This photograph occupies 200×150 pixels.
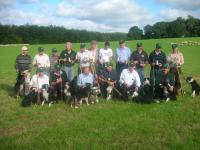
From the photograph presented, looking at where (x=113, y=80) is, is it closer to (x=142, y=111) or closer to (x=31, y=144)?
(x=142, y=111)

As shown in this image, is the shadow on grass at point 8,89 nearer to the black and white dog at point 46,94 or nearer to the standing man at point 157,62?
the black and white dog at point 46,94

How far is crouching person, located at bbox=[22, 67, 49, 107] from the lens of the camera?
11.7 m

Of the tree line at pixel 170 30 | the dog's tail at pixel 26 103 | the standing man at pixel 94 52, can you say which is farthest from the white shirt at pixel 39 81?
the tree line at pixel 170 30

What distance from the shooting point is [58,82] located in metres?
12.1

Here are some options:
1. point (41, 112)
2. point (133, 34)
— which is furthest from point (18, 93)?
point (133, 34)

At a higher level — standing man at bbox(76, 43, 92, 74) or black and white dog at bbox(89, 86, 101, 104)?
standing man at bbox(76, 43, 92, 74)

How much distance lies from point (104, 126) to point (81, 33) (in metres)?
91.7

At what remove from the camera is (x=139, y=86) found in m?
12.2

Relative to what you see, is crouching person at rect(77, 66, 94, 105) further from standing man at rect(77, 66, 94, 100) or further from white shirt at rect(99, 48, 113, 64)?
white shirt at rect(99, 48, 113, 64)

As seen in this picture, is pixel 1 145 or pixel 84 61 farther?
pixel 84 61

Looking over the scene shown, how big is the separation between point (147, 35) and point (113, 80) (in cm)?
10050

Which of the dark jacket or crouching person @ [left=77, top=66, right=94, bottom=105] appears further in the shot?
the dark jacket

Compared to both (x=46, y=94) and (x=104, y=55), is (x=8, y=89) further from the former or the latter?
(x=104, y=55)

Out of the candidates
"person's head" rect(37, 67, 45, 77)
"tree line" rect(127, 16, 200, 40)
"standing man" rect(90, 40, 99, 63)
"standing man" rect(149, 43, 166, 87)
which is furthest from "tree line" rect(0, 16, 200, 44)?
"standing man" rect(149, 43, 166, 87)
